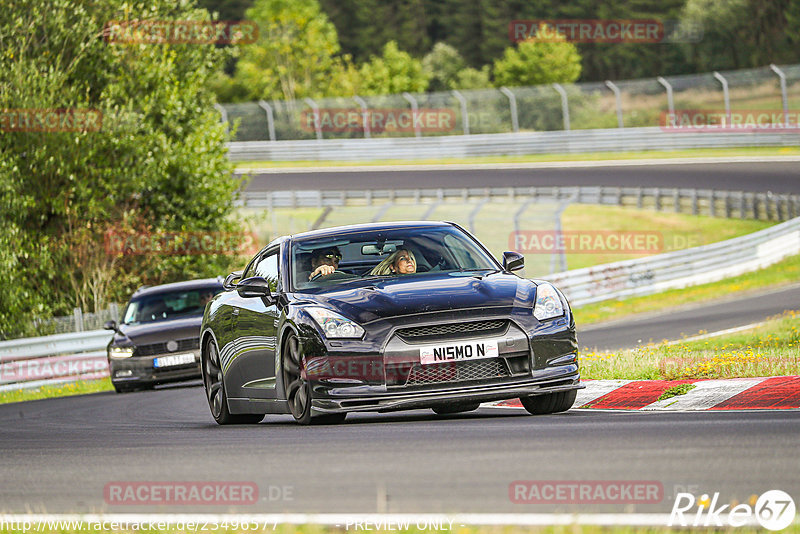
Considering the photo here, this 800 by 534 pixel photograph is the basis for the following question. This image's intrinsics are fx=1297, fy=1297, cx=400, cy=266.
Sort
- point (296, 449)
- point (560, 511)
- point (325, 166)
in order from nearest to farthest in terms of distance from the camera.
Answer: point (560, 511) → point (296, 449) → point (325, 166)

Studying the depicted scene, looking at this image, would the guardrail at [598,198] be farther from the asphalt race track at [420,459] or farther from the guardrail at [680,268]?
the asphalt race track at [420,459]

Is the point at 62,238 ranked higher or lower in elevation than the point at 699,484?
lower

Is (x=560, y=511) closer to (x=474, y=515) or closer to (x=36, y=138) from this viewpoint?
(x=474, y=515)

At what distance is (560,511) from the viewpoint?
16.5ft

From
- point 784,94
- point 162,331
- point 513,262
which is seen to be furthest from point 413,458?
point 784,94

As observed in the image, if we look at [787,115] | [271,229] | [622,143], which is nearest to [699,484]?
[271,229]

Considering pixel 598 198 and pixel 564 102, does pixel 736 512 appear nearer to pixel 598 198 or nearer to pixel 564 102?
pixel 598 198

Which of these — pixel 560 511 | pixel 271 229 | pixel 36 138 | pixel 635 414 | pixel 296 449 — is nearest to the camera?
pixel 560 511

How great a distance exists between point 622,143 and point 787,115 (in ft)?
22.8

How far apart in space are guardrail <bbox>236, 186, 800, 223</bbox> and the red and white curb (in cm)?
2550

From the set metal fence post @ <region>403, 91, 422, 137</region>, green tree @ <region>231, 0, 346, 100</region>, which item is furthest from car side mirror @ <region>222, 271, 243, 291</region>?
green tree @ <region>231, 0, 346, 100</region>

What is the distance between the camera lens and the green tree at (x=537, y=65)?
267 ft

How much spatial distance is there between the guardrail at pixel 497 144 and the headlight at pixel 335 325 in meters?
39.8

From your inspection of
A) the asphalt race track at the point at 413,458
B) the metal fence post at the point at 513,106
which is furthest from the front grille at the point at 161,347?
the metal fence post at the point at 513,106
